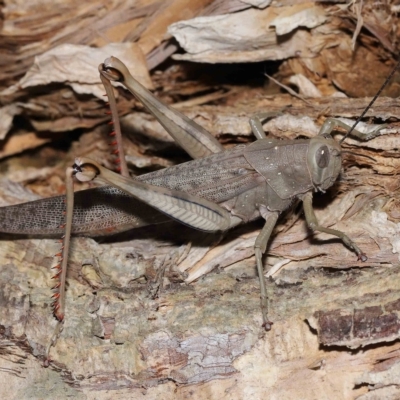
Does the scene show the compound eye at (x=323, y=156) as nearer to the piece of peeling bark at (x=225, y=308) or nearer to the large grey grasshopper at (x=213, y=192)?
the large grey grasshopper at (x=213, y=192)

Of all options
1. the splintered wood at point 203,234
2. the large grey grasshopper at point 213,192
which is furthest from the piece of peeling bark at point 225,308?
the large grey grasshopper at point 213,192

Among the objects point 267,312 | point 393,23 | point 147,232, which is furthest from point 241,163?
point 393,23

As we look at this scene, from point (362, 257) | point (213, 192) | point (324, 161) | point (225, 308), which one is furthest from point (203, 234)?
point (362, 257)

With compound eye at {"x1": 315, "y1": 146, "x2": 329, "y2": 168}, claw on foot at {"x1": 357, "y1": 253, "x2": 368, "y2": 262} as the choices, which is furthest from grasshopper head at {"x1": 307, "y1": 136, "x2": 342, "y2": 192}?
claw on foot at {"x1": 357, "y1": 253, "x2": 368, "y2": 262}

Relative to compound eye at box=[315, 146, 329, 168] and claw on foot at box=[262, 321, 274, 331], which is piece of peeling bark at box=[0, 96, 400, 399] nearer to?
claw on foot at box=[262, 321, 274, 331]

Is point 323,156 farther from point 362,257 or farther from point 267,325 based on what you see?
point 267,325

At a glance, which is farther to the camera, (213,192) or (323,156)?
(213,192)

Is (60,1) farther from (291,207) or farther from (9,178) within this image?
(291,207)
